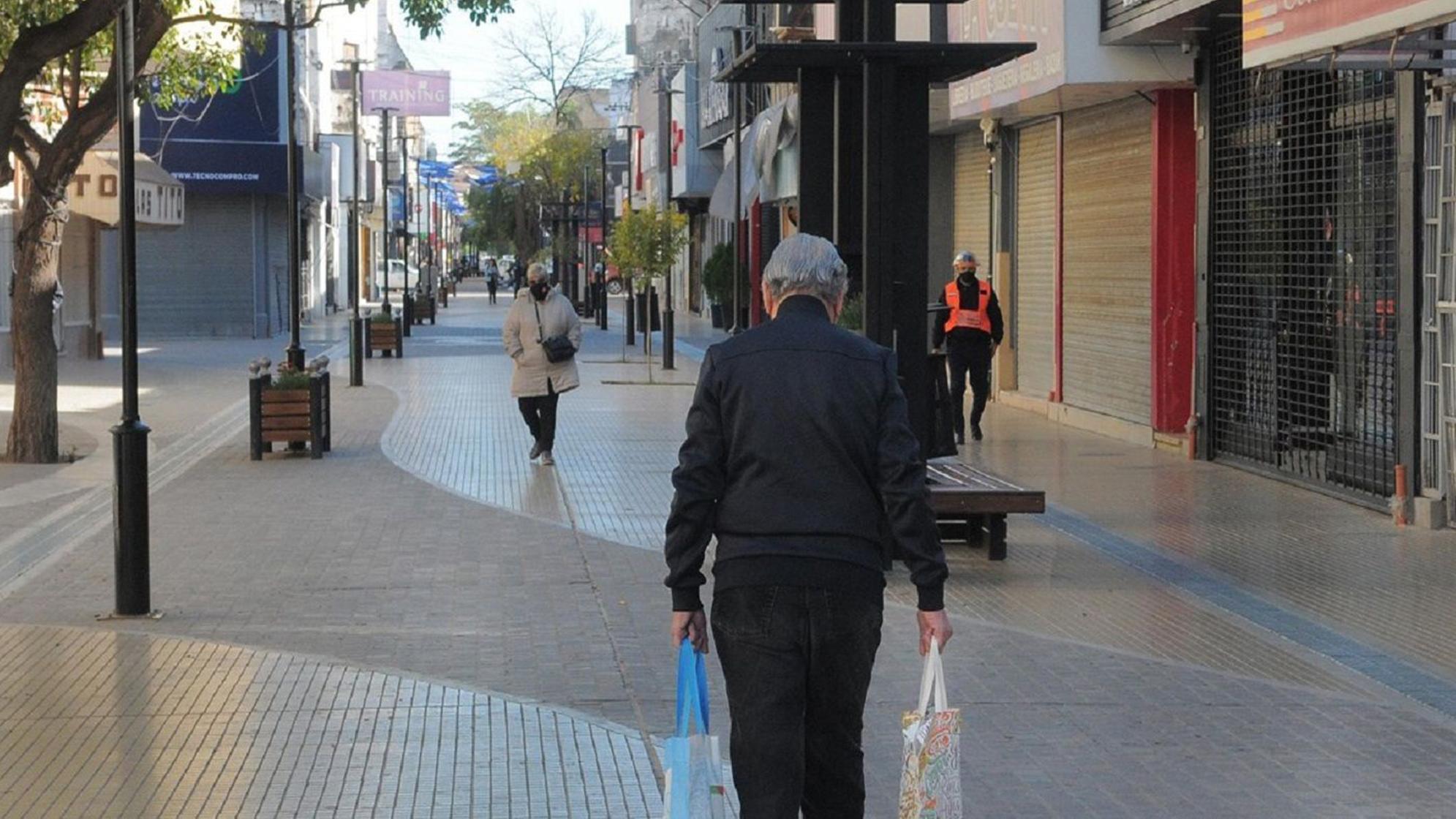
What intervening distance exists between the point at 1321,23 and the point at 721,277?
1428 inches

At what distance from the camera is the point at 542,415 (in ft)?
56.8

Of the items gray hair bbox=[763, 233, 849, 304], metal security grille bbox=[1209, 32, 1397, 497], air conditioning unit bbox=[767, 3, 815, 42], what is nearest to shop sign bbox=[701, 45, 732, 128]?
air conditioning unit bbox=[767, 3, 815, 42]

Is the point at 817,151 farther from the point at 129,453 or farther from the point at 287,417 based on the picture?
the point at 287,417

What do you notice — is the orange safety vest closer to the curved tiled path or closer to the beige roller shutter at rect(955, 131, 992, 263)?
the beige roller shutter at rect(955, 131, 992, 263)

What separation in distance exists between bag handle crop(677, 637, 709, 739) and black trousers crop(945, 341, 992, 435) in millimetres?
13924

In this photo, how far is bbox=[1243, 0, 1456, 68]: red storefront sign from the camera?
1010cm

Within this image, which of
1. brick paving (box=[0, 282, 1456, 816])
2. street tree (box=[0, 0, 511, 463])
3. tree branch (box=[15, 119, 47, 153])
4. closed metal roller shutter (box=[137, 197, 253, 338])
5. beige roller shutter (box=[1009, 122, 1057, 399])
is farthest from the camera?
closed metal roller shutter (box=[137, 197, 253, 338])

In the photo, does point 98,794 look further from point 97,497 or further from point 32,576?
point 97,497

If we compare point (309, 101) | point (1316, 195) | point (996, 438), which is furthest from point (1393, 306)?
point (309, 101)

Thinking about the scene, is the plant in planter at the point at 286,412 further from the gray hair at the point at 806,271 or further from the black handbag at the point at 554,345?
the gray hair at the point at 806,271

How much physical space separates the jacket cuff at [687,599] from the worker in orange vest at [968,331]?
45.8ft

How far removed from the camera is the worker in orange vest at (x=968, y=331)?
18.9 meters

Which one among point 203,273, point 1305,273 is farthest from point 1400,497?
point 203,273

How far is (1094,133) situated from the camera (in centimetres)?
2066
